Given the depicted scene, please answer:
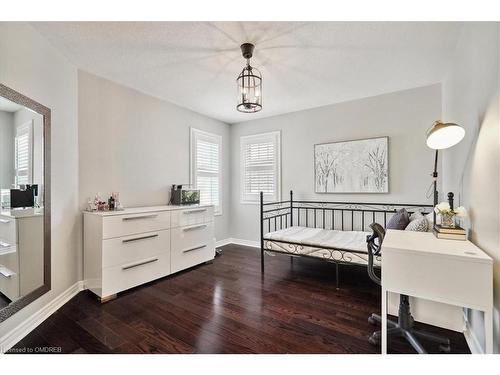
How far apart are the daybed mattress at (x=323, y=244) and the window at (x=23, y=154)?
232 centimetres

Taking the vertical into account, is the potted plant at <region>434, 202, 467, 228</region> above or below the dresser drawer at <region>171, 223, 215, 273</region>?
above

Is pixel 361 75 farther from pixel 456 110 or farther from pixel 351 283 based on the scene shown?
pixel 351 283

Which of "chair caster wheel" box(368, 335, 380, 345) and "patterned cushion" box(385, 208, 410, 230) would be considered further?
"patterned cushion" box(385, 208, 410, 230)

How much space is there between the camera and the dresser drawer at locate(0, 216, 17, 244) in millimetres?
1554

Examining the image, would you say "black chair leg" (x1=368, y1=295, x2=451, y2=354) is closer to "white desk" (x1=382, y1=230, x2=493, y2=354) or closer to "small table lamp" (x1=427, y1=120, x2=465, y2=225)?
"white desk" (x1=382, y1=230, x2=493, y2=354)

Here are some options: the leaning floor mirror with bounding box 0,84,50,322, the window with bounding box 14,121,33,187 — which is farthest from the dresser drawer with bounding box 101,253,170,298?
the window with bounding box 14,121,33,187

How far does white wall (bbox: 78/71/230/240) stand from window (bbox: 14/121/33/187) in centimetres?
65

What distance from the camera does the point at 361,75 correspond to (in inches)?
101

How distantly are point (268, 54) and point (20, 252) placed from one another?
8.30 ft

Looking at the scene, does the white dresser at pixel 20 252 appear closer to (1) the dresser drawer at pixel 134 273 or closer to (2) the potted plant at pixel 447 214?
(1) the dresser drawer at pixel 134 273

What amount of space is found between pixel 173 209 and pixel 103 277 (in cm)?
97

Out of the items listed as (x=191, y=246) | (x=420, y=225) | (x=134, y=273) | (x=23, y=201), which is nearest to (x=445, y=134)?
(x=420, y=225)

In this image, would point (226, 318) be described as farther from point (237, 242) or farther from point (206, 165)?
point (206, 165)

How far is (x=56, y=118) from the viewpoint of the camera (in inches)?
82.6
